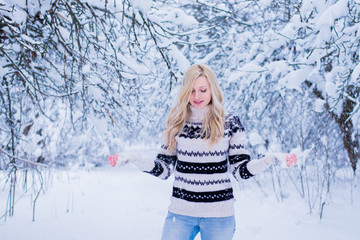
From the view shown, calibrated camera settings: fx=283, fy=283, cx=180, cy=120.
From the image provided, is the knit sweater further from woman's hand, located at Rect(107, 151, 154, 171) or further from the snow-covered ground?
the snow-covered ground

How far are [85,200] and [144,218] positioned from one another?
1499mm

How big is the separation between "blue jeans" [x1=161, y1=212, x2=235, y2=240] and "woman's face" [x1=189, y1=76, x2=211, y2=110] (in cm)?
67

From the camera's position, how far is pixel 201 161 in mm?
1674

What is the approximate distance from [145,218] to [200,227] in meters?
2.53

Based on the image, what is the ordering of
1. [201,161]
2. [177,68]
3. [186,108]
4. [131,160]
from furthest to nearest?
[177,68] < [186,108] < [201,161] < [131,160]

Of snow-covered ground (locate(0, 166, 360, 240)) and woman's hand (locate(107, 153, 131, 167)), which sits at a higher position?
woman's hand (locate(107, 153, 131, 167))

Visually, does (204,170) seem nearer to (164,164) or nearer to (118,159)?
(164,164)

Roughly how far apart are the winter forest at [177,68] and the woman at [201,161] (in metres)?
0.49

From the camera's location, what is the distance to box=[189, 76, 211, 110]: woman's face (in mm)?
1756

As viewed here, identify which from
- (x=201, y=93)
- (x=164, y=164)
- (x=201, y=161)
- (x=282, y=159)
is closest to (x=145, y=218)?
(x=164, y=164)

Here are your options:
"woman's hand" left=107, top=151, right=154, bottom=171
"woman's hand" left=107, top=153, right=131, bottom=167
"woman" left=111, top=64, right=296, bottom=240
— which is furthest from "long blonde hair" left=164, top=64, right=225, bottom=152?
"woman's hand" left=107, top=153, right=131, bottom=167

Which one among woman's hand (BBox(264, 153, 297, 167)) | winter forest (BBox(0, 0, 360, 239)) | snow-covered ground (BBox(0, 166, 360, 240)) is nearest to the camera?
woman's hand (BBox(264, 153, 297, 167))

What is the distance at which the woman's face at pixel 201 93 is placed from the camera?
5.76 ft

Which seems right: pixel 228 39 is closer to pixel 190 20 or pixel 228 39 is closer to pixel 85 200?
pixel 190 20
